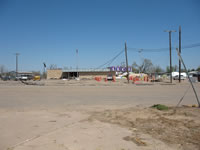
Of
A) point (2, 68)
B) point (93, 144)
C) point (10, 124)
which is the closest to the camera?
point (93, 144)

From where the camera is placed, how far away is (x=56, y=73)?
7350 cm

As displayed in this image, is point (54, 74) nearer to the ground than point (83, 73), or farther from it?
nearer to the ground

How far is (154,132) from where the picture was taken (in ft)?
17.9

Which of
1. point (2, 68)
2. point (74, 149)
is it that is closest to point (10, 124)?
point (74, 149)

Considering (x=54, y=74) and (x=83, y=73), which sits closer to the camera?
(x=83, y=73)

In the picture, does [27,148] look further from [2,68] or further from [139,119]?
[2,68]

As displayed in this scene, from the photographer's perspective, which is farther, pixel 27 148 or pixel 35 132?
pixel 35 132

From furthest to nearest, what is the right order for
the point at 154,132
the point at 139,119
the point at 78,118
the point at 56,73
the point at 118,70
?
the point at 118,70 → the point at 56,73 → the point at 78,118 → the point at 139,119 → the point at 154,132

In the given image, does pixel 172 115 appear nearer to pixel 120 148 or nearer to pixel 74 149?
pixel 120 148

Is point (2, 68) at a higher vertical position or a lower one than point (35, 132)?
higher

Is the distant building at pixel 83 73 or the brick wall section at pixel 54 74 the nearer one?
the distant building at pixel 83 73

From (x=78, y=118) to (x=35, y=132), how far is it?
2186mm

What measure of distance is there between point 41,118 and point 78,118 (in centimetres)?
152

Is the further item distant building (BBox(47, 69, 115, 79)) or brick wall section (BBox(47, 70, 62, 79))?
brick wall section (BBox(47, 70, 62, 79))
